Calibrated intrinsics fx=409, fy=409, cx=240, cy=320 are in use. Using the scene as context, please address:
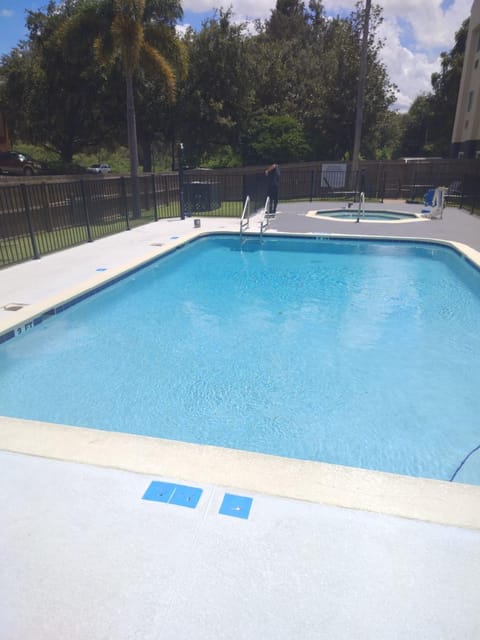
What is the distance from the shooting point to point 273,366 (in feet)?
15.3

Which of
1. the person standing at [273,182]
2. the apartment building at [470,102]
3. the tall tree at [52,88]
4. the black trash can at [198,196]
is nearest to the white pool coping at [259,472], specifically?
the person standing at [273,182]

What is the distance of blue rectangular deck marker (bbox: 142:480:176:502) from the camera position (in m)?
2.27

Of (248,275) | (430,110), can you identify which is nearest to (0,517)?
(248,275)

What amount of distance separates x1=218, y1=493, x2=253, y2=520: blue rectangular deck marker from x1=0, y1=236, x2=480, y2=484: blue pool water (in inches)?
40.3

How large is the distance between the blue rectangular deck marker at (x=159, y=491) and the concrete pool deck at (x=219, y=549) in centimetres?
4

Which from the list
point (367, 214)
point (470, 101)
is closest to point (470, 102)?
point (470, 101)

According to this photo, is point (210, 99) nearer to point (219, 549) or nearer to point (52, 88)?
point (52, 88)

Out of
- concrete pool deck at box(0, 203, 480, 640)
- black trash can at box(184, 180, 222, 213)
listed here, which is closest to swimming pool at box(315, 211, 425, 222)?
black trash can at box(184, 180, 222, 213)

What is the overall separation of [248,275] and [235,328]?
2.73 metres

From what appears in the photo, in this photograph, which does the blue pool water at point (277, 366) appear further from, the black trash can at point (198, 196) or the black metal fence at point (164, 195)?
the black trash can at point (198, 196)

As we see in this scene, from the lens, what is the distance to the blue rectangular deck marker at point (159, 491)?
2268 mm

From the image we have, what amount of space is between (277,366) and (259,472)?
221 cm

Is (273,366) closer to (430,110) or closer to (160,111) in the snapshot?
(160,111)

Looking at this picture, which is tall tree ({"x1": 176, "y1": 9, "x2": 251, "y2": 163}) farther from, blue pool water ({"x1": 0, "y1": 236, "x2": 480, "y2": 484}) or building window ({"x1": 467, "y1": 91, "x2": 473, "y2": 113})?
blue pool water ({"x1": 0, "y1": 236, "x2": 480, "y2": 484})
